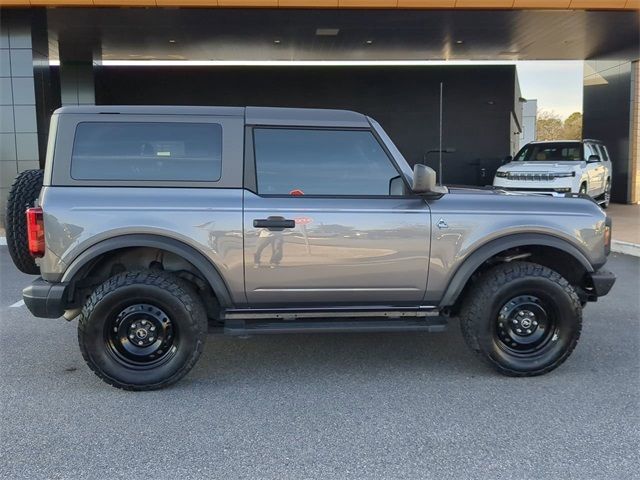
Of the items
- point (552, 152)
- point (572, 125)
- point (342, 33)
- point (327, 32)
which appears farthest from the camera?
point (572, 125)

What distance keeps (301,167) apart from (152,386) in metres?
1.86

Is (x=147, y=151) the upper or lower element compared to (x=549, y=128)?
lower

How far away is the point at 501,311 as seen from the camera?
13.9 ft

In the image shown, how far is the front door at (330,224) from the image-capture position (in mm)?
4020

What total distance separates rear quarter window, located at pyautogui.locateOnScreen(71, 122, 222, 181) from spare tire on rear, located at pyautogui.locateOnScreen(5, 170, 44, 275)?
0.62 metres

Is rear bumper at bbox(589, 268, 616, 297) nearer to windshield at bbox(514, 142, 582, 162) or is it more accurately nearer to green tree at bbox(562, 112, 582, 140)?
windshield at bbox(514, 142, 582, 162)

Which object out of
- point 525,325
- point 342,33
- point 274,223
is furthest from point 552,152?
point 274,223

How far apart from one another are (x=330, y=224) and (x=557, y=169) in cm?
1077

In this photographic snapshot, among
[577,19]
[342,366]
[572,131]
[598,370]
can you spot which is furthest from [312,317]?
[572,131]

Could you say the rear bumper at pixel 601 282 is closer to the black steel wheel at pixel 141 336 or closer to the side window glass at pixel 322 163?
the side window glass at pixel 322 163

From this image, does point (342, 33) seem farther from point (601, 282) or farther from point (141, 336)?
point (141, 336)

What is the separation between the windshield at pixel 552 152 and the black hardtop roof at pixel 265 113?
1129 centimetres

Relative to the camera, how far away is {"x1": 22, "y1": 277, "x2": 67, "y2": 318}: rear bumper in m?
3.91

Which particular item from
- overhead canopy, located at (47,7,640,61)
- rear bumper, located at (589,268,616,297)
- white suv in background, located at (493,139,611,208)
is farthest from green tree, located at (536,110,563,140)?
rear bumper, located at (589,268,616,297)
